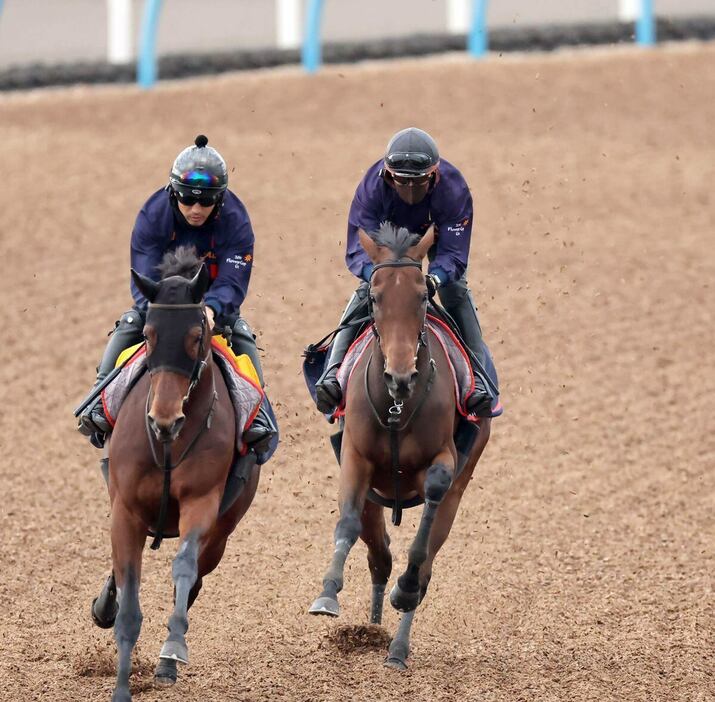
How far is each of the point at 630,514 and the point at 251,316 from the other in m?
6.61

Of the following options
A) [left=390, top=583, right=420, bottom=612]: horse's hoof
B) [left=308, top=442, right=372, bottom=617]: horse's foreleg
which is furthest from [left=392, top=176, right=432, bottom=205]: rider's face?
[left=390, top=583, right=420, bottom=612]: horse's hoof

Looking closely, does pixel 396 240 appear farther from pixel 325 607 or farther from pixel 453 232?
pixel 325 607

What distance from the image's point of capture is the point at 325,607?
8.20m

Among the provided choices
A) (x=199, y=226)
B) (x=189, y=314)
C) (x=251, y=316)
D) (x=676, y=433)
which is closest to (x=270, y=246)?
(x=251, y=316)

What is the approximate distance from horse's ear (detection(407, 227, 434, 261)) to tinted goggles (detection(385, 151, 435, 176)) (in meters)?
0.54

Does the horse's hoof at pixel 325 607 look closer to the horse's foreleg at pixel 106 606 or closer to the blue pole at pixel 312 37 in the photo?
the horse's foreleg at pixel 106 606

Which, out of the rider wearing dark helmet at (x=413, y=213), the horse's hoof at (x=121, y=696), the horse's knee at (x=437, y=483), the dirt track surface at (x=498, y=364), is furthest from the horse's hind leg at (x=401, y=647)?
the horse's hoof at (x=121, y=696)

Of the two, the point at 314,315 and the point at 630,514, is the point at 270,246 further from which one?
the point at 630,514

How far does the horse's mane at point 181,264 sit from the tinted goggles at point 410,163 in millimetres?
1630

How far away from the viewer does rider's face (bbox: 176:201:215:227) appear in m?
9.02

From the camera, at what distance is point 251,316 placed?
714 inches

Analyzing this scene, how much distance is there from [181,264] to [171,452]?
1.12 meters

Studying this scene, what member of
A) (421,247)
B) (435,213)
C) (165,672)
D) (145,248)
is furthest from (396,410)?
(165,672)

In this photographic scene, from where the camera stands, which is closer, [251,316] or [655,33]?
[251,316]
